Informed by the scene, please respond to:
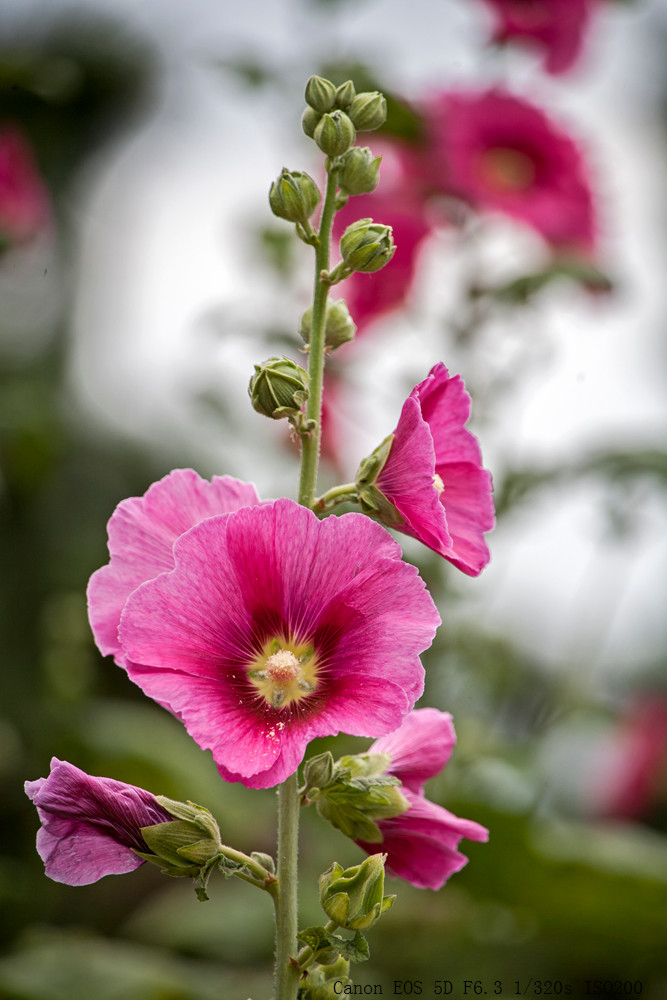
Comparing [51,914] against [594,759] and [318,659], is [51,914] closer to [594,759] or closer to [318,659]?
[318,659]

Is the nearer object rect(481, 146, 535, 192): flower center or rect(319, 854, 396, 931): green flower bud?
rect(319, 854, 396, 931): green flower bud

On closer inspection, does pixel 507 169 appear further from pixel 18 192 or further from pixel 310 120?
pixel 310 120

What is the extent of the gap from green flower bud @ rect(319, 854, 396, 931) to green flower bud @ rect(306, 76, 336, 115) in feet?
2.38

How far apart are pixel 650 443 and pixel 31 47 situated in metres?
2.59

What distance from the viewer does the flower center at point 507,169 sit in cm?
217


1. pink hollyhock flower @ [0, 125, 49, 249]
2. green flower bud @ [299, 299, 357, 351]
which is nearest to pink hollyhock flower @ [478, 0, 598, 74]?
pink hollyhock flower @ [0, 125, 49, 249]

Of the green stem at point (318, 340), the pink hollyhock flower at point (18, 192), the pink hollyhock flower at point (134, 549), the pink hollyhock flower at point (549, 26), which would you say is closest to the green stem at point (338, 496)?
the green stem at point (318, 340)

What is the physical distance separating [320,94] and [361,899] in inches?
30.3

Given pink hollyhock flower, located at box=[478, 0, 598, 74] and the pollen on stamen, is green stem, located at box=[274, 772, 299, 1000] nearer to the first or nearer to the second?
the pollen on stamen

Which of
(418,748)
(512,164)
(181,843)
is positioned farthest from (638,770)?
(181,843)

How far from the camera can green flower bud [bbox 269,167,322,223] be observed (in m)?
0.96

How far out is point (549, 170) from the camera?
2.38 meters

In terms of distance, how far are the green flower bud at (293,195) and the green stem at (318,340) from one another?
0.06ft

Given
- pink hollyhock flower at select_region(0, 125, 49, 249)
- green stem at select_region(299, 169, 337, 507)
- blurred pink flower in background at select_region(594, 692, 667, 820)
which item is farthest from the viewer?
blurred pink flower in background at select_region(594, 692, 667, 820)
